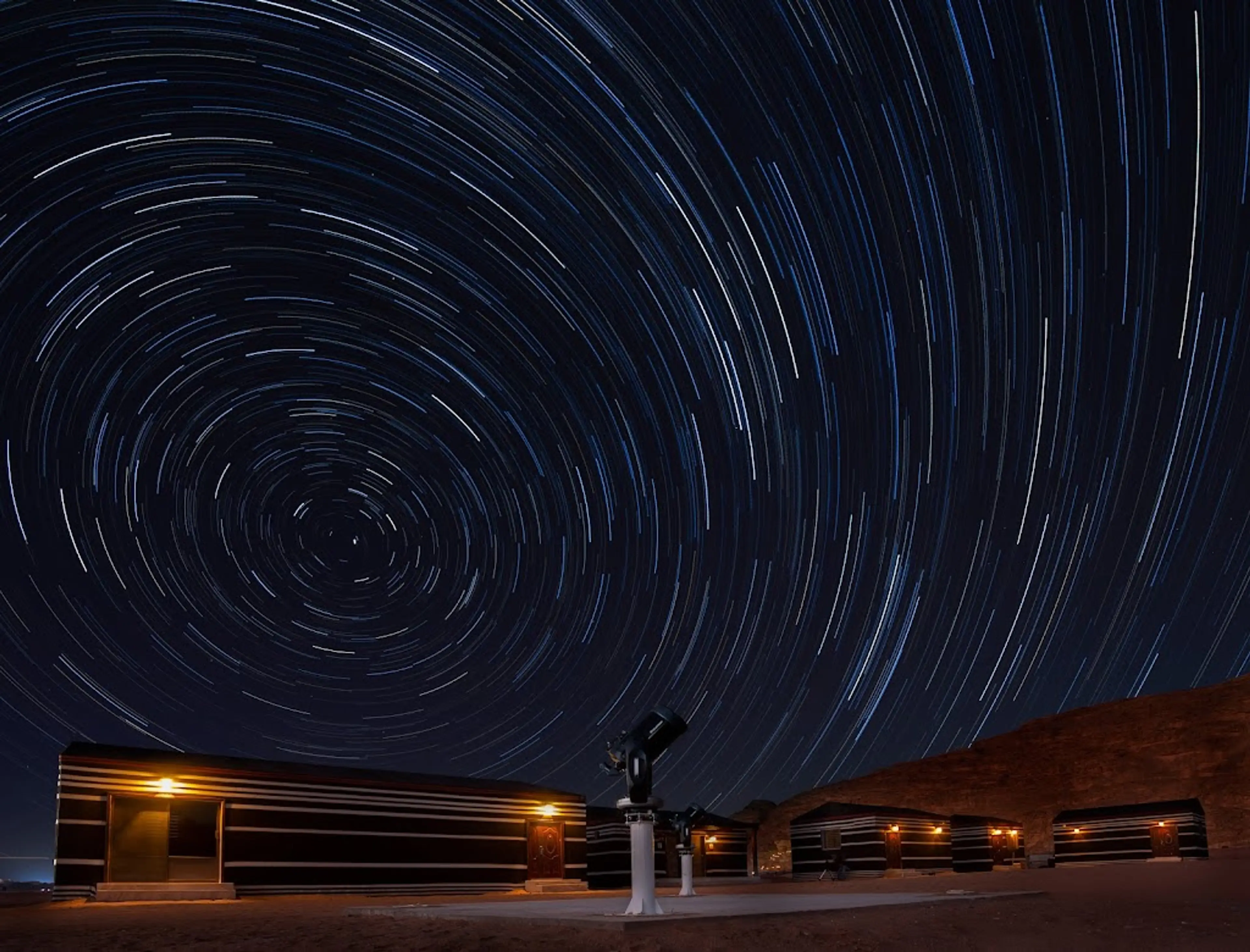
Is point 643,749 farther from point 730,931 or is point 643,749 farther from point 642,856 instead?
point 730,931

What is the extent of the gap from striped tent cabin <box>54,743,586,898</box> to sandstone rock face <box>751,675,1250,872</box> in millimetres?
101709

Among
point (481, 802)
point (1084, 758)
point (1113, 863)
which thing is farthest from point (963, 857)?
point (1084, 758)

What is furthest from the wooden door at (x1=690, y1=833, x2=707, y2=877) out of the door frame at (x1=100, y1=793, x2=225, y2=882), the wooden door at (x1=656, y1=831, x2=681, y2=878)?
the door frame at (x1=100, y1=793, x2=225, y2=882)

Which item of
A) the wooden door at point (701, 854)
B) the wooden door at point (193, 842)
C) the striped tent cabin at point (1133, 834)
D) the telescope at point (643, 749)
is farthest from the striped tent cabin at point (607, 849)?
the striped tent cabin at point (1133, 834)

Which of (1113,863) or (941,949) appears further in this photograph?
(1113,863)

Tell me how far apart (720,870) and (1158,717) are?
126148mm

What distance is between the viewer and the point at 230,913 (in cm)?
1767

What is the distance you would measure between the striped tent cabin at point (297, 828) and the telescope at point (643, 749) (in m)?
14.2

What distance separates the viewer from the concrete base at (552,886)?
105ft

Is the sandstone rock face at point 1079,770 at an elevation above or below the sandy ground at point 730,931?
below

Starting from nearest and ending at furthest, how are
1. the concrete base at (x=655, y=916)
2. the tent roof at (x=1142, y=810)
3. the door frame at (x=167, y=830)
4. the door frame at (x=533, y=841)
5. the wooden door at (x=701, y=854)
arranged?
the concrete base at (x=655, y=916)
the door frame at (x=167, y=830)
the door frame at (x=533, y=841)
the wooden door at (x=701, y=854)
the tent roof at (x=1142, y=810)

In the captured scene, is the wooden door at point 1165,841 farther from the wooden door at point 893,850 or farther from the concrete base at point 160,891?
the concrete base at point 160,891

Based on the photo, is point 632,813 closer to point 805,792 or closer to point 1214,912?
point 1214,912

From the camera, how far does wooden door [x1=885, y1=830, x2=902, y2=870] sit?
164 ft
